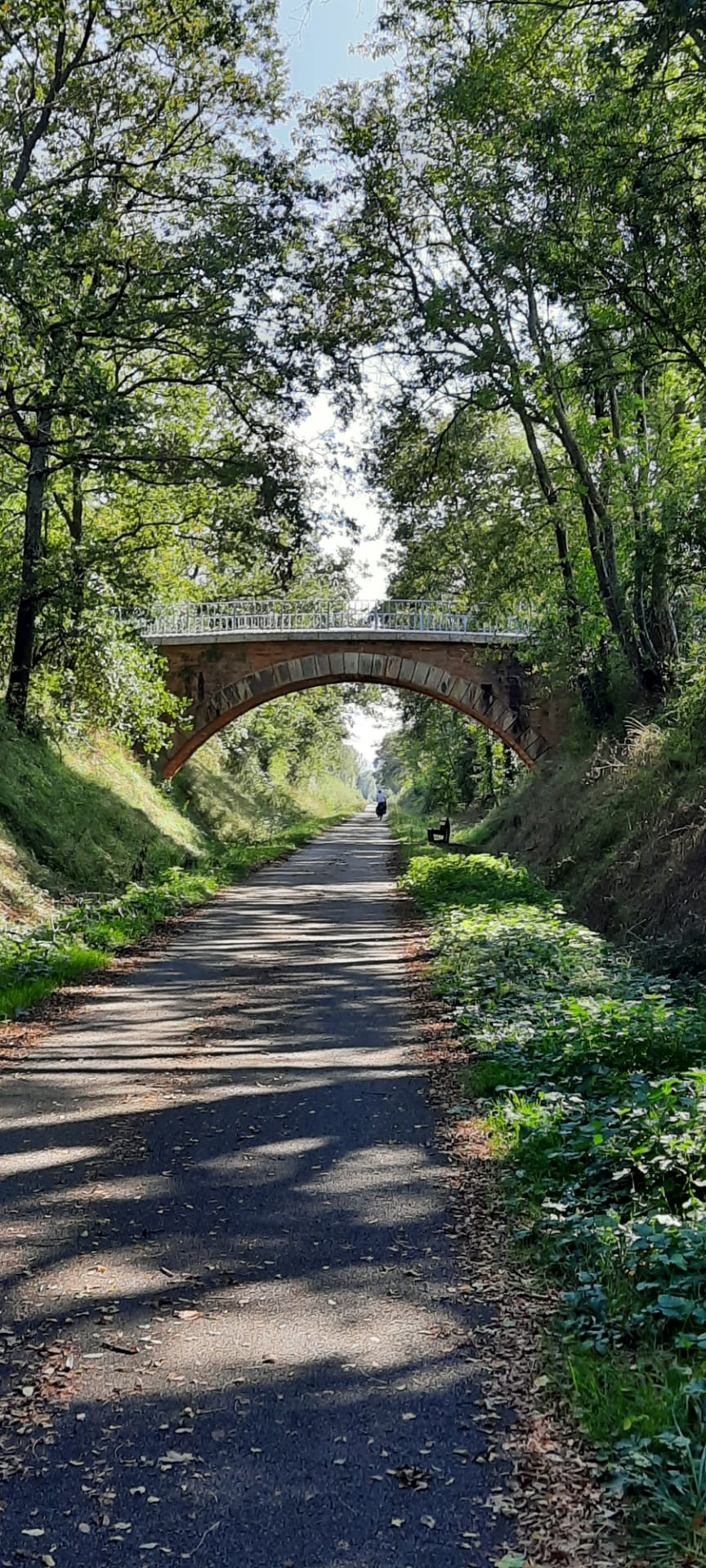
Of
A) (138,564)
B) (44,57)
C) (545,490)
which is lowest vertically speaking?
(138,564)

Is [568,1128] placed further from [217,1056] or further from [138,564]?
[138,564]

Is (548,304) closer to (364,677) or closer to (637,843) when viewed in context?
(637,843)

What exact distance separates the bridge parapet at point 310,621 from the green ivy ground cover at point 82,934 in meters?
12.7

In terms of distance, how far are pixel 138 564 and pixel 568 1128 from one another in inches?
529

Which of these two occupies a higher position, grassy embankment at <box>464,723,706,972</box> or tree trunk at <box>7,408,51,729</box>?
tree trunk at <box>7,408,51,729</box>

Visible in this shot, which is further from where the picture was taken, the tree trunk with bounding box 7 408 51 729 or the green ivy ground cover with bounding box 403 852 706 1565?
the tree trunk with bounding box 7 408 51 729

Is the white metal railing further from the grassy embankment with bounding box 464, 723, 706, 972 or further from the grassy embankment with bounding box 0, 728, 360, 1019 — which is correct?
the grassy embankment with bounding box 464, 723, 706, 972

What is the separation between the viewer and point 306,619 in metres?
30.6

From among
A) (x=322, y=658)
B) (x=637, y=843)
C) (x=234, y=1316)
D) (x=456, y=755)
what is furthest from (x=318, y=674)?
(x=234, y=1316)

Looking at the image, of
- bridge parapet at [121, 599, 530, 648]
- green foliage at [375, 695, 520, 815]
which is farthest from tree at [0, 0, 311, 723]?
green foliage at [375, 695, 520, 815]

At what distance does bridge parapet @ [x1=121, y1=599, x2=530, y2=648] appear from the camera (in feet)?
98.0

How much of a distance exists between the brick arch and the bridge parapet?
2.50ft

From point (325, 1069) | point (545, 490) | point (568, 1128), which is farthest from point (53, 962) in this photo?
point (545, 490)

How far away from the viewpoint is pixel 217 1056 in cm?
712
